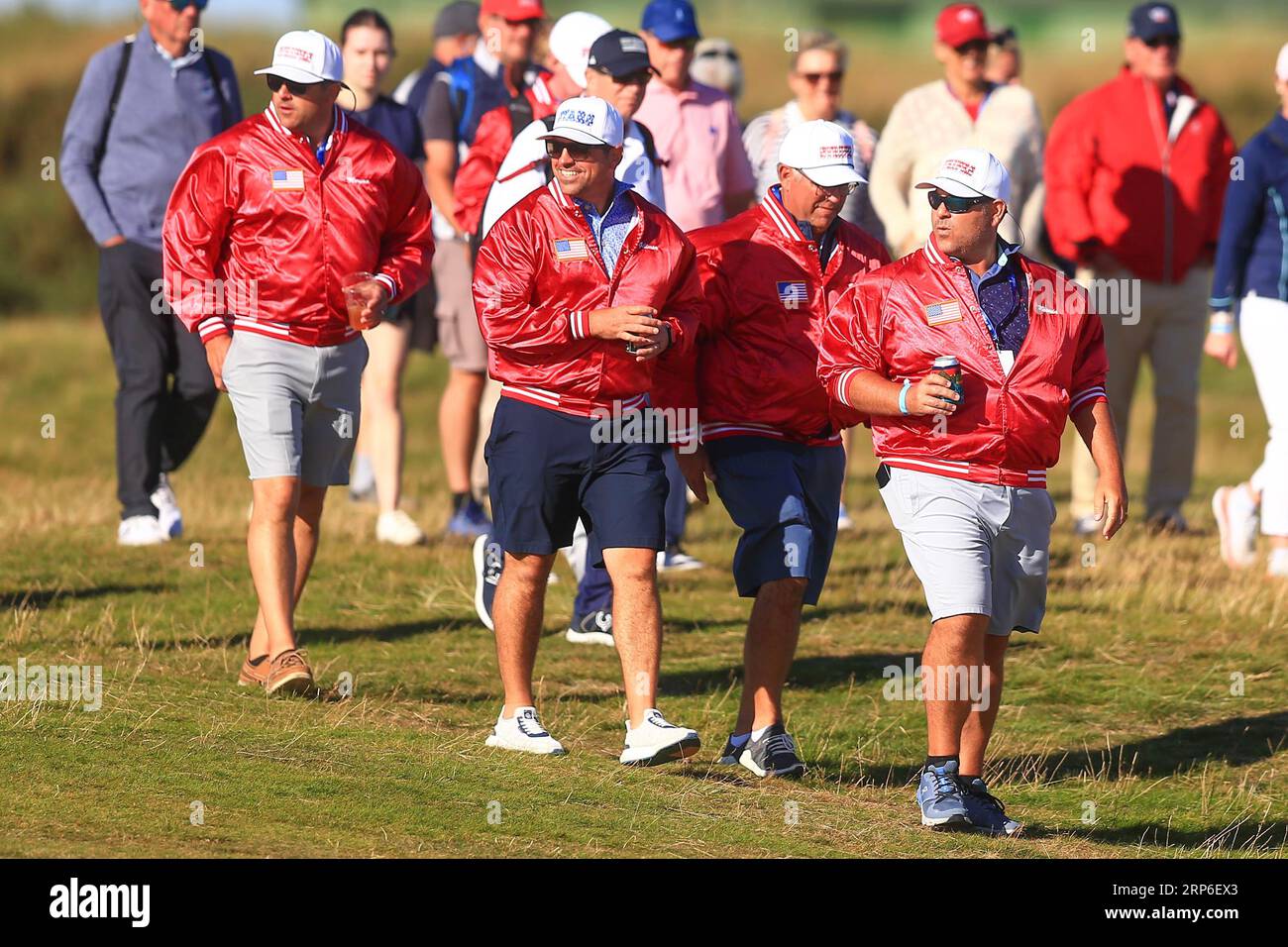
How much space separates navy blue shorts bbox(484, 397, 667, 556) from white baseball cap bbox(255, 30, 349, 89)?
1.67 metres

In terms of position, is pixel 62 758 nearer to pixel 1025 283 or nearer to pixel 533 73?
pixel 1025 283

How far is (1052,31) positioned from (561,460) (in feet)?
122

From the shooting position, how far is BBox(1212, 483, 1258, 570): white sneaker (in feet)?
41.8

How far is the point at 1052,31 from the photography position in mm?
44031

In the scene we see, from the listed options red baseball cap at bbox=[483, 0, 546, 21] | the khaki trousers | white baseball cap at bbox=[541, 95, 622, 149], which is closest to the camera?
white baseball cap at bbox=[541, 95, 622, 149]

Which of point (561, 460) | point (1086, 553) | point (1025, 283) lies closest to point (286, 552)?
point (561, 460)

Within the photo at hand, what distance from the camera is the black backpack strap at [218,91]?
12.7m

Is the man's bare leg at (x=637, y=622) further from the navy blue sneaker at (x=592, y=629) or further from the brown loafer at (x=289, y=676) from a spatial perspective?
the navy blue sneaker at (x=592, y=629)

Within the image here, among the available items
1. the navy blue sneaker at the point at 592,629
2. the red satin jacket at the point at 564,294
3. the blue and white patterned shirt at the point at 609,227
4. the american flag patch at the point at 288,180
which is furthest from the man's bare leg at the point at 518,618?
the navy blue sneaker at the point at 592,629

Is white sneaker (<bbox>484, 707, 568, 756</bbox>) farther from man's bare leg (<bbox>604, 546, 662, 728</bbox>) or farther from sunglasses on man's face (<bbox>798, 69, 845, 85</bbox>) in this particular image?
sunglasses on man's face (<bbox>798, 69, 845, 85</bbox>)

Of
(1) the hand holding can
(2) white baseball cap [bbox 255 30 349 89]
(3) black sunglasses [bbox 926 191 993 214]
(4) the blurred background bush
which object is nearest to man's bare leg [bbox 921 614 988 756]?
(3) black sunglasses [bbox 926 191 993 214]
